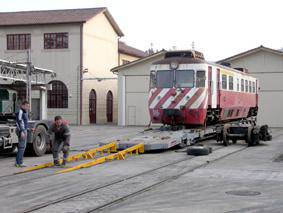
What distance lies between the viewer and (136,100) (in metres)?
41.3

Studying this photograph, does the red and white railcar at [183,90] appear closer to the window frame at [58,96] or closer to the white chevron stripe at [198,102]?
the white chevron stripe at [198,102]

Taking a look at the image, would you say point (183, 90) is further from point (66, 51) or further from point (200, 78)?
point (66, 51)

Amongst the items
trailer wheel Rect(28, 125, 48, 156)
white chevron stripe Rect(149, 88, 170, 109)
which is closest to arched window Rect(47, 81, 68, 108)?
white chevron stripe Rect(149, 88, 170, 109)

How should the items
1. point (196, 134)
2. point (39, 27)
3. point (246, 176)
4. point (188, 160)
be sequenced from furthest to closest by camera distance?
point (39, 27)
point (196, 134)
point (188, 160)
point (246, 176)

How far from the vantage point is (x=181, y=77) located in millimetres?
20688

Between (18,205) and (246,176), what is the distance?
5570mm

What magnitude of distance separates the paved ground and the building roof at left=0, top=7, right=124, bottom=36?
29.9 meters

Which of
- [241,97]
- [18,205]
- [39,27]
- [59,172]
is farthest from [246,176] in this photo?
[39,27]

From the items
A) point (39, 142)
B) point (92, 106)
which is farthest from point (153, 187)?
point (92, 106)

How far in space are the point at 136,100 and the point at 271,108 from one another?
10.4m

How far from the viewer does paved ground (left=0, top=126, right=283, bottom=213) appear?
8.72 metres

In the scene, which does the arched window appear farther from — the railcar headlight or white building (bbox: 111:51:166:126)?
the railcar headlight

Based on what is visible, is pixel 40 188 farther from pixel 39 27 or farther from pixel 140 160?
pixel 39 27

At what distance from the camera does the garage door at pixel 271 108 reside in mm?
38594
